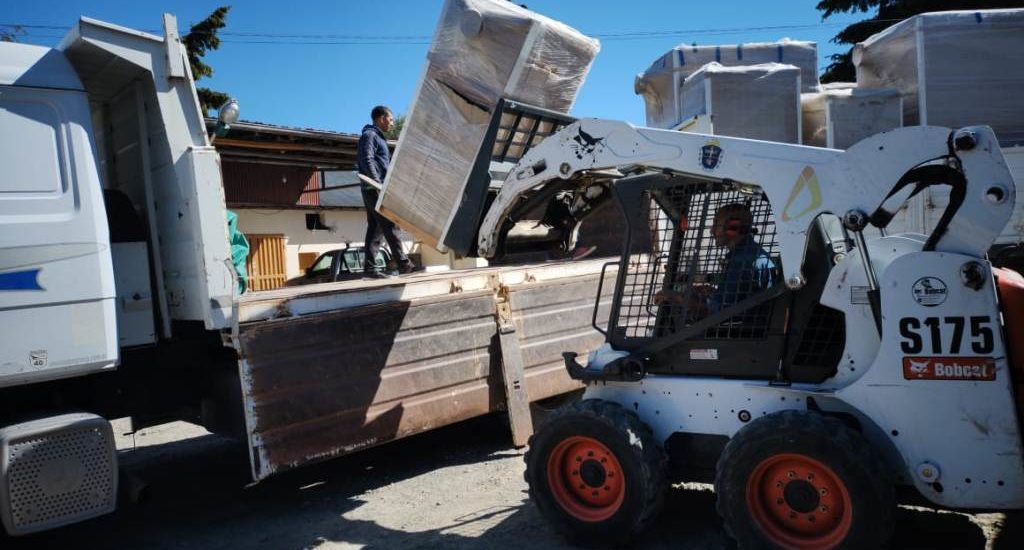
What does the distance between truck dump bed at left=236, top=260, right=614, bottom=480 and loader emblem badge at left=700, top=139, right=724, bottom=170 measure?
8.30ft

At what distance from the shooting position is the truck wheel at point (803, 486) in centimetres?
321

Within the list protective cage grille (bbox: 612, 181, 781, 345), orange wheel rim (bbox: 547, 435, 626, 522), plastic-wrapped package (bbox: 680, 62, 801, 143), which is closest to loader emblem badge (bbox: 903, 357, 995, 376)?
protective cage grille (bbox: 612, 181, 781, 345)

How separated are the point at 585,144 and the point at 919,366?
1973mm

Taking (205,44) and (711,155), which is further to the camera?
(205,44)

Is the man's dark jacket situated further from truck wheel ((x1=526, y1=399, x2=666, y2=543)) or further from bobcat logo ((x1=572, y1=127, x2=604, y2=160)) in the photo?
truck wheel ((x1=526, y1=399, x2=666, y2=543))

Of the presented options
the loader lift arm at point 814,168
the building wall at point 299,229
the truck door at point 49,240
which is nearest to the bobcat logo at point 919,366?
the loader lift arm at point 814,168

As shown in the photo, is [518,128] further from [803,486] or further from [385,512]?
→ [803,486]

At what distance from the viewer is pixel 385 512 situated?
Result: 4.96m

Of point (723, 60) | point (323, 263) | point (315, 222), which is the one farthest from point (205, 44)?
point (723, 60)

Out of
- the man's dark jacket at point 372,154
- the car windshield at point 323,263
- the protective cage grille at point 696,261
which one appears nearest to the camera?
the protective cage grille at point 696,261

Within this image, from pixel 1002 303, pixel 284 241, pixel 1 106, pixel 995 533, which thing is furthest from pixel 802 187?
pixel 284 241

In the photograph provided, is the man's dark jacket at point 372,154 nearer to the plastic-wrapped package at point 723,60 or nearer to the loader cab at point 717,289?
the loader cab at point 717,289

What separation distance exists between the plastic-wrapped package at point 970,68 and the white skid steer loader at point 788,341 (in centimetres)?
490

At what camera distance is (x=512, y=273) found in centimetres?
632
